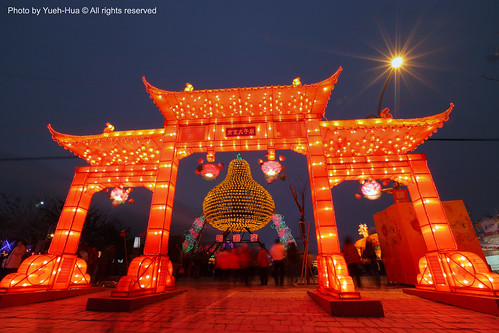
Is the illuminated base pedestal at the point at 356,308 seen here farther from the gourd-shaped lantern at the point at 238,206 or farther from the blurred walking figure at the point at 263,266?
the gourd-shaped lantern at the point at 238,206

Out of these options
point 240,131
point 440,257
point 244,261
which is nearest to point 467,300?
point 440,257

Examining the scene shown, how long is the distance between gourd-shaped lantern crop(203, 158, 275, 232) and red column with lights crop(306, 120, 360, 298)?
18.8ft

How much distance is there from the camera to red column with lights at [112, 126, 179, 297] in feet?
16.7

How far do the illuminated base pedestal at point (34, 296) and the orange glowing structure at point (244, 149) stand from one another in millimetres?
260

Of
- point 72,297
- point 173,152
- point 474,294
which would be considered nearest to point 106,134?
point 173,152

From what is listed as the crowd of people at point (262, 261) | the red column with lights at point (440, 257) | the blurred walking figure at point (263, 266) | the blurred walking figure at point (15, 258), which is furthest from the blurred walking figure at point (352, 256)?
the blurred walking figure at point (15, 258)

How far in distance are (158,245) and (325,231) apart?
4.57m

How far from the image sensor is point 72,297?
20.5ft

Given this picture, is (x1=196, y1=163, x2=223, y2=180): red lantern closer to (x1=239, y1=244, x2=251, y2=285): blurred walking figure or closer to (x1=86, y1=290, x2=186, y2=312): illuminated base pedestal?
(x1=239, y1=244, x2=251, y2=285): blurred walking figure

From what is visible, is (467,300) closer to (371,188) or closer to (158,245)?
(371,188)

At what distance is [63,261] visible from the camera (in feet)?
21.5

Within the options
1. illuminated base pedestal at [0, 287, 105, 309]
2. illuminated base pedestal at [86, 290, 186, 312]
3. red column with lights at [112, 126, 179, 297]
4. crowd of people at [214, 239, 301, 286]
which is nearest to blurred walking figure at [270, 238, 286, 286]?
crowd of people at [214, 239, 301, 286]

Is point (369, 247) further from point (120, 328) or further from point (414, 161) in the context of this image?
point (120, 328)

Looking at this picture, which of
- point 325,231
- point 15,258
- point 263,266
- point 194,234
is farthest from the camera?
point 194,234
